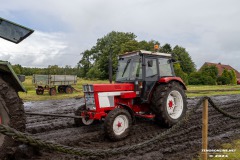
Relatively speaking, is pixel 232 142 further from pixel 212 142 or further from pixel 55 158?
pixel 55 158

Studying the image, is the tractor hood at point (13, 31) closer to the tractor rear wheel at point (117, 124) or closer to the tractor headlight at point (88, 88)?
the tractor headlight at point (88, 88)

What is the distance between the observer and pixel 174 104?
785cm

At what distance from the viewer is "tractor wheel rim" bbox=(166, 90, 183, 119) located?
301 inches

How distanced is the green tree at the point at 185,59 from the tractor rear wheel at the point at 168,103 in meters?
50.6

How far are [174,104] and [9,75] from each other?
5.00 meters

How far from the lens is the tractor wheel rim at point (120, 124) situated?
241 inches

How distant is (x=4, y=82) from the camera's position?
405cm

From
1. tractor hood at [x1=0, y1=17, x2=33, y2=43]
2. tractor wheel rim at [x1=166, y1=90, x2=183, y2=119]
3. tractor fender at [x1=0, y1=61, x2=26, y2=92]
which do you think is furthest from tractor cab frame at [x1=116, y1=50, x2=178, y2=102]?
tractor fender at [x1=0, y1=61, x2=26, y2=92]

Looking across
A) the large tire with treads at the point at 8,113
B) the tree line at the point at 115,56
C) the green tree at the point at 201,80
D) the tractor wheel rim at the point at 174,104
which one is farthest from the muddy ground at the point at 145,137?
the tree line at the point at 115,56

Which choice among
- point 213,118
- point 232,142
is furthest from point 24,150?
point 213,118

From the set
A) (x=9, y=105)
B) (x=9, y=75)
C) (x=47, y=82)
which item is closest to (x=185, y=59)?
(x=47, y=82)

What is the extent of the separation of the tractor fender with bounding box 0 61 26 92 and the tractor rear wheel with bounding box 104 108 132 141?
2.25m

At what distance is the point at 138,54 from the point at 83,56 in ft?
189

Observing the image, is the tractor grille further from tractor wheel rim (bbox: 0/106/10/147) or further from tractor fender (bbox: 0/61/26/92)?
tractor wheel rim (bbox: 0/106/10/147)
